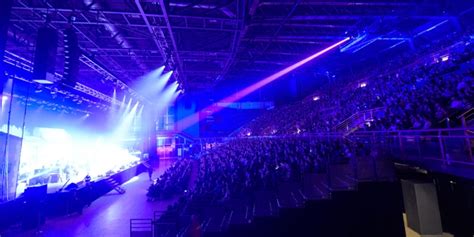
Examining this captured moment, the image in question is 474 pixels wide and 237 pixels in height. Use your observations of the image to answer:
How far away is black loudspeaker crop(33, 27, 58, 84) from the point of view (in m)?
4.68

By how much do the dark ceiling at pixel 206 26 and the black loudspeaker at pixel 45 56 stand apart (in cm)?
159

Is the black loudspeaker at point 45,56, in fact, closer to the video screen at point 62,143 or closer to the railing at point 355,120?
the video screen at point 62,143

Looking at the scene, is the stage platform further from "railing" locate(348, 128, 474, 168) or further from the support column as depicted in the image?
the support column

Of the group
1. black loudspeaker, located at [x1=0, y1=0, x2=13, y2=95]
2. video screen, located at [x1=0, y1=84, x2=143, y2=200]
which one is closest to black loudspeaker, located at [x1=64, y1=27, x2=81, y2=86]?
black loudspeaker, located at [x1=0, y1=0, x2=13, y2=95]

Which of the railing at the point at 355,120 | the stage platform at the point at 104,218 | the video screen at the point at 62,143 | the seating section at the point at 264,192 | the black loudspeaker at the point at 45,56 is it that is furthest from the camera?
the railing at the point at 355,120

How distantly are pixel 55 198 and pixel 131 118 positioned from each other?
1189 cm

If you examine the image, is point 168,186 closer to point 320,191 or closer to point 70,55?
point 70,55

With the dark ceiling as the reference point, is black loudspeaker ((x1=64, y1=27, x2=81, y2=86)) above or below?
below

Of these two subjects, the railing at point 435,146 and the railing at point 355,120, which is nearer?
the railing at point 435,146

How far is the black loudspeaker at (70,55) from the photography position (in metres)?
5.44

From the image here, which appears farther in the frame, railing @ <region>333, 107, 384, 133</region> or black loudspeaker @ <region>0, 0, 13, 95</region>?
railing @ <region>333, 107, 384, 133</region>

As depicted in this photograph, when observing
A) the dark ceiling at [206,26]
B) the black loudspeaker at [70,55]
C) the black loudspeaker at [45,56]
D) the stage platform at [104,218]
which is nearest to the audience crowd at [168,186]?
the stage platform at [104,218]

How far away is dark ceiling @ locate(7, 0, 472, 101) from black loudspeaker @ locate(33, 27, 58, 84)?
159 cm

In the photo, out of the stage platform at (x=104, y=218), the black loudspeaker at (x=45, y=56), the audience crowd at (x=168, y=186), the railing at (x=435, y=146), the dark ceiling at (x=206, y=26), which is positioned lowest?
the stage platform at (x=104, y=218)
